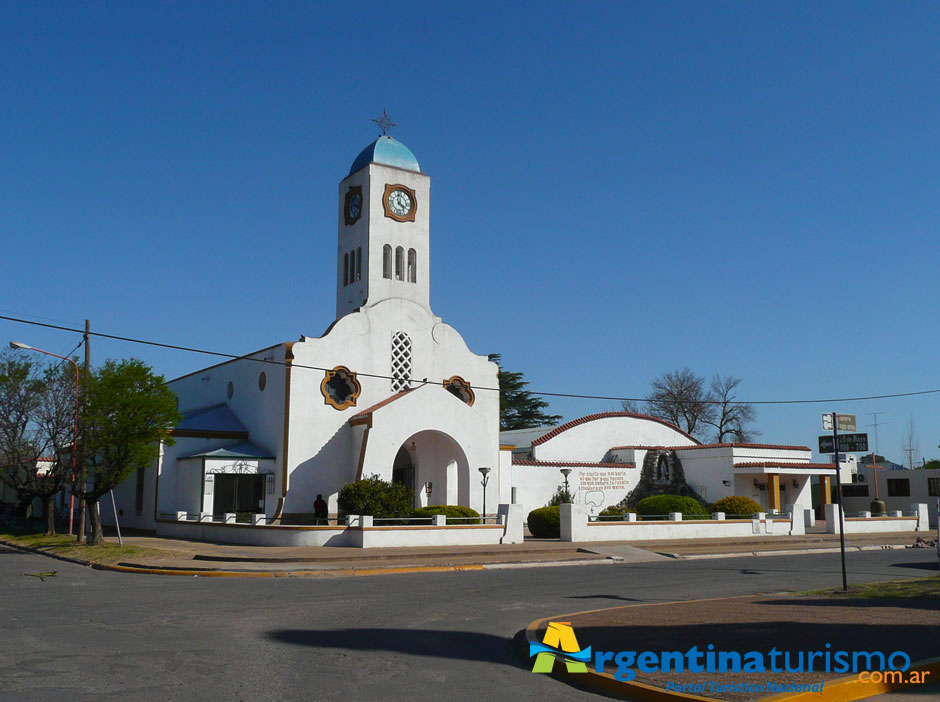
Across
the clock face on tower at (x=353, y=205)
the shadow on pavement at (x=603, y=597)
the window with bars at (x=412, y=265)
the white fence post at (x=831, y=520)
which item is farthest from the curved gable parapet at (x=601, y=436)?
the shadow on pavement at (x=603, y=597)

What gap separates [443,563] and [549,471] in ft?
55.4

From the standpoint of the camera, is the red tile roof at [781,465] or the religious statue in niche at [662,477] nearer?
the red tile roof at [781,465]

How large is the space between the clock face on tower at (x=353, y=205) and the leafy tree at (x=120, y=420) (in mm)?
14242

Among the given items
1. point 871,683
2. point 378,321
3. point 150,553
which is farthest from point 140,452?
point 871,683

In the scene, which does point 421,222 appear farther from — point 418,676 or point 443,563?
point 418,676

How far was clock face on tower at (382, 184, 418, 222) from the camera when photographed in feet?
127

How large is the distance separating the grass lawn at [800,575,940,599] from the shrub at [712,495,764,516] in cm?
2032

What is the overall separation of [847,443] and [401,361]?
2308cm

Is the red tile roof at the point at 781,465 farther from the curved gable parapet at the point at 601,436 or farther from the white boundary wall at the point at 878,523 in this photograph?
the curved gable parapet at the point at 601,436

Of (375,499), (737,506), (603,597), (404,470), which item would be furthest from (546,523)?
(603,597)

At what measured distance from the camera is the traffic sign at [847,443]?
15352mm

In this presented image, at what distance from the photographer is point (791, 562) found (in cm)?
2441

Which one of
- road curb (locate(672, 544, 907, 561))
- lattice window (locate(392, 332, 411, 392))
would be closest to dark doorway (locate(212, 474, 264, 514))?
lattice window (locate(392, 332, 411, 392))

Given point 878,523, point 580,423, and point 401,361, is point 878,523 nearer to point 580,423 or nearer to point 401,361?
point 580,423
